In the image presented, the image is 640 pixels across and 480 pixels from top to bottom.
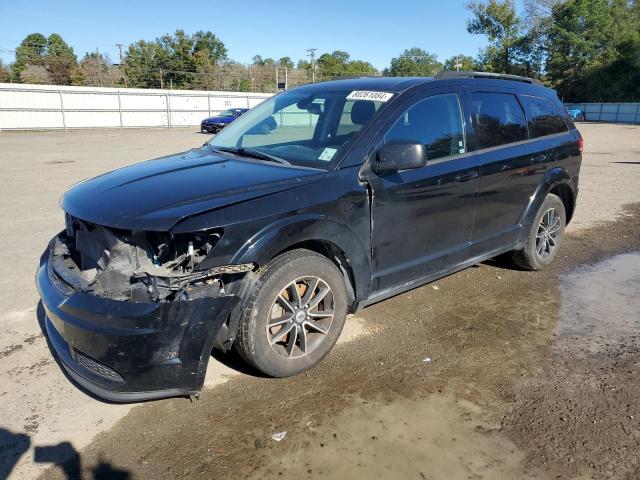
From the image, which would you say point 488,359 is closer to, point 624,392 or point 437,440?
point 624,392

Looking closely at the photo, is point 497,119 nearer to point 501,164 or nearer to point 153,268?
point 501,164

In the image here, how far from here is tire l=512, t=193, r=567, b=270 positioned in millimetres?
5215

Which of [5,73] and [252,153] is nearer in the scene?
[252,153]

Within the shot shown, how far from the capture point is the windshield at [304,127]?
3654 millimetres

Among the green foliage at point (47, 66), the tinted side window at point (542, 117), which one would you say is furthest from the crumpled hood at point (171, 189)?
the green foliage at point (47, 66)

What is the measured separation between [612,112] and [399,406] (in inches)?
2321

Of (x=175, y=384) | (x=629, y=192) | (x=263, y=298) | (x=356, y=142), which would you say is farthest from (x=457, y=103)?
(x=629, y=192)

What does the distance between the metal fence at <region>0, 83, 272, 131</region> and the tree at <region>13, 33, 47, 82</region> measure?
29042 millimetres

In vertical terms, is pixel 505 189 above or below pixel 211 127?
above

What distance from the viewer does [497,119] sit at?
15.1 feet

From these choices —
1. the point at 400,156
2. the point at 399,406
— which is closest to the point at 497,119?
the point at 400,156

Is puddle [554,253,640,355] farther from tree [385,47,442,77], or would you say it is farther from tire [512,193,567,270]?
tree [385,47,442,77]

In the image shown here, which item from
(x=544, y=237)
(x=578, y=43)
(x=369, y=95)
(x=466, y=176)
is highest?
(x=578, y=43)

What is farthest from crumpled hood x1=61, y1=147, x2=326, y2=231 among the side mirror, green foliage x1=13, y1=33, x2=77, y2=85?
green foliage x1=13, y1=33, x2=77, y2=85
